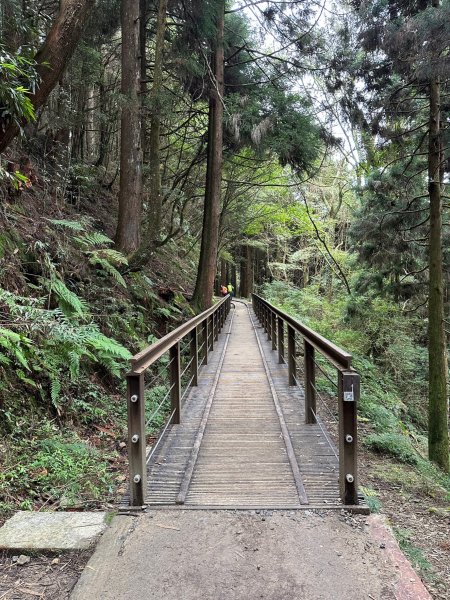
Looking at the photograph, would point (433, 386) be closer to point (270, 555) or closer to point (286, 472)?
point (286, 472)

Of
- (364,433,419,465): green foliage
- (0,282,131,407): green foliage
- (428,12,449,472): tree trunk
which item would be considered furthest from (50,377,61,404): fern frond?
(428,12,449,472): tree trunk

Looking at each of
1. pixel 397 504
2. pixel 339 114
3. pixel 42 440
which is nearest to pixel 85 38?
pixel 339 114

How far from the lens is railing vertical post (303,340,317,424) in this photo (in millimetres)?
4395

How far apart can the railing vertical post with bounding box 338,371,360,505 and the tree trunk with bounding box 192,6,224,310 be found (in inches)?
349

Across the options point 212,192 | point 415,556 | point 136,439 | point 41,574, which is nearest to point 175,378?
point 136,439

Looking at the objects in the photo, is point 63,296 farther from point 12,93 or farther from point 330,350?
point 330,350

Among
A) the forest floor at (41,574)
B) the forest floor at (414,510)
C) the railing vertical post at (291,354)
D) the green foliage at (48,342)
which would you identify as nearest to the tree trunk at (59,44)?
the green foliage at (48,342)

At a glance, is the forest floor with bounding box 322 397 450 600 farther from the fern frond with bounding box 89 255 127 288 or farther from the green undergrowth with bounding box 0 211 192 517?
the fern frond with bounding box 89 255 127 288

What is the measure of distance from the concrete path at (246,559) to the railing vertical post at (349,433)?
19cm

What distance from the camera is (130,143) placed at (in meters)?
8.91

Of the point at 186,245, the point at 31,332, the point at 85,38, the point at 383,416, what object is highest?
the point at 85,38

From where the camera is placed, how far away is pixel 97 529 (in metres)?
2.64

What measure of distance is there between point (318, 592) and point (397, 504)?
6.27ft

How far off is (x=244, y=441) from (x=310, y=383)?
3.17 ft
